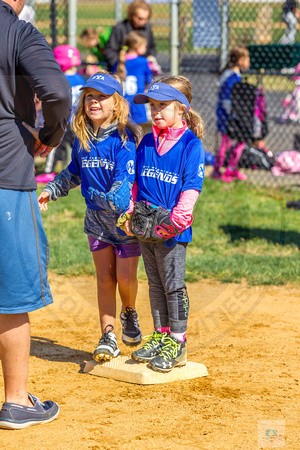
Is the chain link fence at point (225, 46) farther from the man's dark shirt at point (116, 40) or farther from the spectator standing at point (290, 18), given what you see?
the man's dark shirt at point (116, 40)

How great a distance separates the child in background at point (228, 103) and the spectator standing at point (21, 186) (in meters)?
6.33

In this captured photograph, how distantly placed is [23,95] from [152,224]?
39.8 inches

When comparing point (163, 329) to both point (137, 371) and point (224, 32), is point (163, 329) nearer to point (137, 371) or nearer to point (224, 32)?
point (137, 371)

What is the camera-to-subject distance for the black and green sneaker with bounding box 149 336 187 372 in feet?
12.1

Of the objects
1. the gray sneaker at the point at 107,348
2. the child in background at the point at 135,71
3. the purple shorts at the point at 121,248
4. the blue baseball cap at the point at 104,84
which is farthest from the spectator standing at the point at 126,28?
the gray sneaker at the point at 107,348

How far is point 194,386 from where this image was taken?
11.8 feet

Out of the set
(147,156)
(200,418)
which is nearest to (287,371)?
(200,418)

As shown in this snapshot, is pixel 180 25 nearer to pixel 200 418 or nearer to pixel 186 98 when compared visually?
pixel 186 98

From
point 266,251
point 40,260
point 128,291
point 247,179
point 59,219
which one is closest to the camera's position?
point 40,260

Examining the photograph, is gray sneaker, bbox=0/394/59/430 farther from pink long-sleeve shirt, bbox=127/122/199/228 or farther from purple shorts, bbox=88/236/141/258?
pink long-sleeve shirt, bbox=127/122/199/228

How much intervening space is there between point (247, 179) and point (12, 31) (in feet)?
22.6

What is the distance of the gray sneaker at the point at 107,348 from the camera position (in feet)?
12.5

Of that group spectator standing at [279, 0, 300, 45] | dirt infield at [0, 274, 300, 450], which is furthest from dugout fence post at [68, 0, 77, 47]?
dirt infield at [0, 274, 300, 450]

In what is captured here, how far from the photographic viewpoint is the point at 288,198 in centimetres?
853
